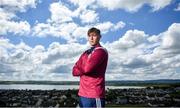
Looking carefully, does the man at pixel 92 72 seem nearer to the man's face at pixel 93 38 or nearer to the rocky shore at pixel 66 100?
the man's face at pixel 93 38

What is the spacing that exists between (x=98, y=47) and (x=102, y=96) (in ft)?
2.39

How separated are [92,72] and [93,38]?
508 mm

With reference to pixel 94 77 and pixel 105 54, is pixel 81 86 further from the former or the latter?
pixel 105 54

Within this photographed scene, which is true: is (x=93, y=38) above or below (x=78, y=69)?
above

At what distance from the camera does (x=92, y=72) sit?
18.9 ft

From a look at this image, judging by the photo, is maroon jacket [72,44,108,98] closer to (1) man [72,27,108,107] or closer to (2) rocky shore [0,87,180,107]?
(1) man [72,27,108,107]

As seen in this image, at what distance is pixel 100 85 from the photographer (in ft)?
18.9

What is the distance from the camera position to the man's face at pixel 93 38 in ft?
19.1

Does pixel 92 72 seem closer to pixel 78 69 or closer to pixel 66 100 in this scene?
pixel 78 69

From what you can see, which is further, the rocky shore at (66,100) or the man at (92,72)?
A: the rocky shore at (66,100)

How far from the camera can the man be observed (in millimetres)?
5715

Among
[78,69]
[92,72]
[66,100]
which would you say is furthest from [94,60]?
[66,100]

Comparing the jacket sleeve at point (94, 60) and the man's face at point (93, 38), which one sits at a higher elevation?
the man's face at point (93, 38)

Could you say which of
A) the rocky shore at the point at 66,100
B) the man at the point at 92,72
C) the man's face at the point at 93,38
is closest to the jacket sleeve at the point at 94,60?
the man at the point at 92,72
